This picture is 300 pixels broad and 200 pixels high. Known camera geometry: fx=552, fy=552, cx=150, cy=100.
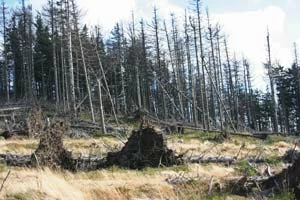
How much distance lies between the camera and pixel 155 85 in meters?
71.2

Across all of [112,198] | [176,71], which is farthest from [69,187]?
[176,71]

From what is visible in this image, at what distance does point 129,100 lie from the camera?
218ft

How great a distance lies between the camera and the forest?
15.6 meters

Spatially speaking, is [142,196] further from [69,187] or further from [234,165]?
[234,165]

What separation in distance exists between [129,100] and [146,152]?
50514 mm

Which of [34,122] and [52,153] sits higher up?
[34,122]

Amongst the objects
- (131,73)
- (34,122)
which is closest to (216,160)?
(34,122)

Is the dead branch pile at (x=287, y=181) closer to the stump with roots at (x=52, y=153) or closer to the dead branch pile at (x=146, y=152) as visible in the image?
the dead branch pile at (x=146, y=152)

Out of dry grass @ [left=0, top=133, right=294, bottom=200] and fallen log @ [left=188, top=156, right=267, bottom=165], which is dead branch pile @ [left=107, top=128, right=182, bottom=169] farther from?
dry grass @ [left=0, top=133, right=294, bottom=200]

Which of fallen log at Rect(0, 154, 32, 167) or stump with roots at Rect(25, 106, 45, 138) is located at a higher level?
stump with roots at Rect(25, 106, 45, 138)

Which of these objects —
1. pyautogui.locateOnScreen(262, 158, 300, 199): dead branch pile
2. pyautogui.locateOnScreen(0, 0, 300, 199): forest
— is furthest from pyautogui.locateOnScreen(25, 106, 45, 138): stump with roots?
pyautogui.locateOnScreen(262, 158, 300, 199): dead branch pile

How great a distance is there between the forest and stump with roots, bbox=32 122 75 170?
0.03 m

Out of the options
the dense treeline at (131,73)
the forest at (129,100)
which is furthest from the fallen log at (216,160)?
the dense treeline at (131,73)

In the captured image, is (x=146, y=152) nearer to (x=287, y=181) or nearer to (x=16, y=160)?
(x=16, y=160)
